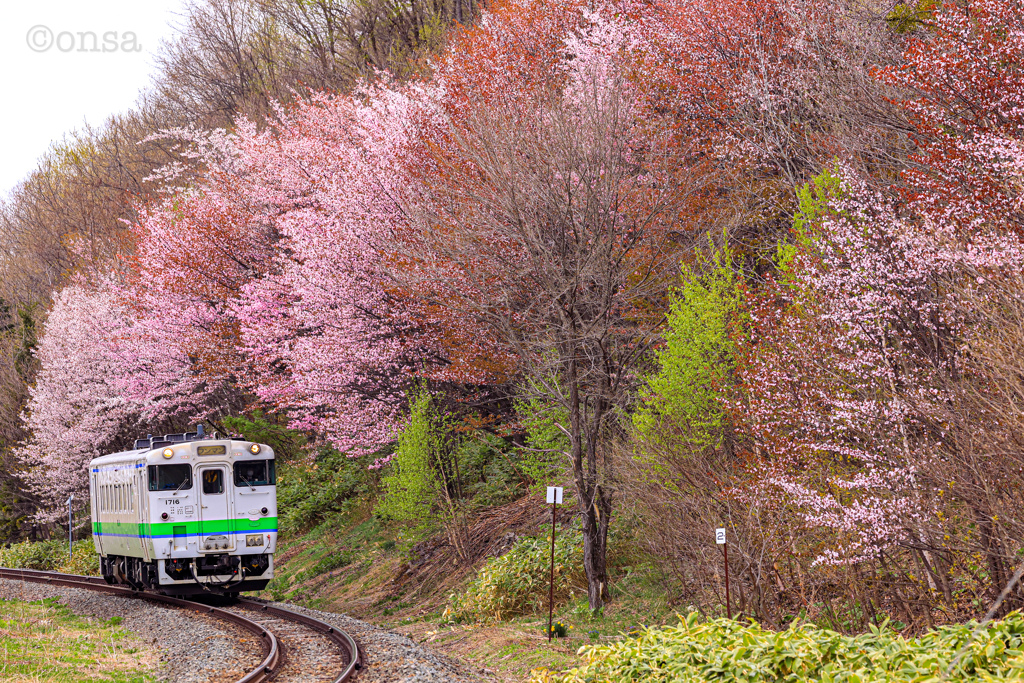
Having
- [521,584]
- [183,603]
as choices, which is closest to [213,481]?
[183,603]

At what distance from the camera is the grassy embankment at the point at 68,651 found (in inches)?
426

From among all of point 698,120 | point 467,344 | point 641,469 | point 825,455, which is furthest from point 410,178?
point 825,455

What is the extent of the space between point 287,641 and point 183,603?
17.1ft

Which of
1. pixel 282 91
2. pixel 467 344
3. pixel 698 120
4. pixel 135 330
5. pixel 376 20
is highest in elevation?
pixel 376 20

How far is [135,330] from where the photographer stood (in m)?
30.2

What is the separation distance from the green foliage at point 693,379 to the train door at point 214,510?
27.2 feet

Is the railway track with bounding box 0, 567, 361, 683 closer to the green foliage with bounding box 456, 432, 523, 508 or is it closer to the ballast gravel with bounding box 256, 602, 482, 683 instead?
the ballast gravel with bounding box 256, 602, 482, 683

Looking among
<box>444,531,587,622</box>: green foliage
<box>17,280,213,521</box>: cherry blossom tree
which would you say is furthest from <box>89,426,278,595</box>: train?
<box>17,280,213,521</box>: cherry blossom tree

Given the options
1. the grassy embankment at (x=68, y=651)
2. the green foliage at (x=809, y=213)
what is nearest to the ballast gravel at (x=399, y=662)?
the grassy embankment at (x=68, y=651)

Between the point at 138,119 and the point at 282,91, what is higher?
the point at 138,119

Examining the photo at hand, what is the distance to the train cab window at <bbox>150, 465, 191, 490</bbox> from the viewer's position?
1602 centimetres

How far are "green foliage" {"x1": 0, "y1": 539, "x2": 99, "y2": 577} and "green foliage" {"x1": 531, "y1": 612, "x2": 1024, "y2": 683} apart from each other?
25.4m

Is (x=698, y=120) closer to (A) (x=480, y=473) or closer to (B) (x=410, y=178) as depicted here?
(B) (x=410, y=178)

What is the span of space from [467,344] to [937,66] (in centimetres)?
1024
